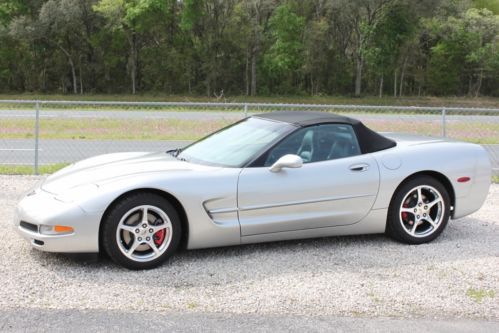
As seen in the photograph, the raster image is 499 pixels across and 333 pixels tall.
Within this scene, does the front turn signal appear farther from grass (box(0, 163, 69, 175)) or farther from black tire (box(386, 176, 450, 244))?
grass (box(0, 163, 69, 175))

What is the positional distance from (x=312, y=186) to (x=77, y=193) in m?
2.01

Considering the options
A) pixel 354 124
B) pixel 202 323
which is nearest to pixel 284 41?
pixel 354 124

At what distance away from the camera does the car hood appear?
475cm

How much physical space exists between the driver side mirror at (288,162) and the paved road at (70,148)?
768 centimetres

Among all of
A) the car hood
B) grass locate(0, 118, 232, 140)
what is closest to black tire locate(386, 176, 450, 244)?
the car hood

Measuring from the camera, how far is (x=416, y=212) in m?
A: 5.52

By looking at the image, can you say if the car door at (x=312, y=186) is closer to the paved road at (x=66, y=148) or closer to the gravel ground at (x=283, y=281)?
the gravel ground at (x=283, y=281)

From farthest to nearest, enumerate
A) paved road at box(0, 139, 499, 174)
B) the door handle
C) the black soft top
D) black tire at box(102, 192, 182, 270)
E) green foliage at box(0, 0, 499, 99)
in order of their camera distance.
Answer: green foliage at box(0, 0, 499, 99) → paved road at box(0, 139, 499, 174) → the black soft top → the door handle → black tire at box(102, 192, 182, 270)

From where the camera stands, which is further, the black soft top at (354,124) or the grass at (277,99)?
the grass at (277,99)

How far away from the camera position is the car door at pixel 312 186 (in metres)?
4.85

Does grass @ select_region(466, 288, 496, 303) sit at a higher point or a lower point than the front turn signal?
lower

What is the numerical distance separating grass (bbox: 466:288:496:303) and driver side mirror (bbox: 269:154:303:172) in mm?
1679

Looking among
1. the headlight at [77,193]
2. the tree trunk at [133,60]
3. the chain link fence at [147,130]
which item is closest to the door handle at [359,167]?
the headlight at [77,193]

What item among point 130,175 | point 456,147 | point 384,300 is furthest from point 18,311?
point 456,147
